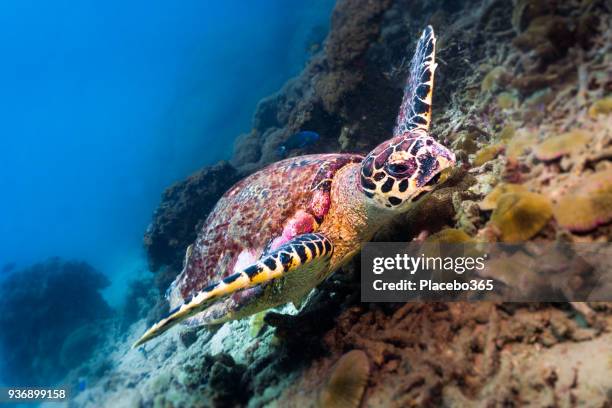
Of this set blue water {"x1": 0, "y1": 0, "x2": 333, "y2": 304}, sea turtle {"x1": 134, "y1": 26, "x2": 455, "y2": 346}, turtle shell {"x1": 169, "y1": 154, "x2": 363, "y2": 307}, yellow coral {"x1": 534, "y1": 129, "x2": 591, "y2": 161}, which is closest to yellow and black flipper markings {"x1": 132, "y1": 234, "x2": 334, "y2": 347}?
sea turtle {"x1": 134, "y1": 26, "x2": 455, "y2": 346}

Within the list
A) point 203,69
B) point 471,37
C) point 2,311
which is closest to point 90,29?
point 203,69

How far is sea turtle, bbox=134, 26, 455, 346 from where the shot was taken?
2064 mm

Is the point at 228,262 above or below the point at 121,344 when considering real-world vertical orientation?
below

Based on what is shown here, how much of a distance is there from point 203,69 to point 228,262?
42.2 meters

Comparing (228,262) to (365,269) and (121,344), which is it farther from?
(121,344)

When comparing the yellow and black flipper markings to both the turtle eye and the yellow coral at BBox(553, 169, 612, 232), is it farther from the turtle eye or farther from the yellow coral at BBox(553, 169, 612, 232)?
the yellow coral at BBox(553, 169, 612, 232)

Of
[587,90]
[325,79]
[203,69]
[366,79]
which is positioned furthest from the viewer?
[203,69]

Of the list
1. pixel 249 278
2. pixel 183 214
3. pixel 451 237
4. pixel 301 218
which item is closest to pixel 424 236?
pixel 451 237

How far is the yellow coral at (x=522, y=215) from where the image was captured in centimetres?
156

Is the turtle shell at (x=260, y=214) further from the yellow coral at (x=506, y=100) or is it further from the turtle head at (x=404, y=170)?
the yellow coral at (x=506, y=100)

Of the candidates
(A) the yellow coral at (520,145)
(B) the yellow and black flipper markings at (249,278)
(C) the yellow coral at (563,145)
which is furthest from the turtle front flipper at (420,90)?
(B) the yellow and black flipper markings at (249,278)

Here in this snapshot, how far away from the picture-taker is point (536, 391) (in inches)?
58.2

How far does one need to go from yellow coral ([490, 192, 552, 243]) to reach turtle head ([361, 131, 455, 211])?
45 centimetres

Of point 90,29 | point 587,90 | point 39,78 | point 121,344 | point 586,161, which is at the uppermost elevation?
point 90,29
